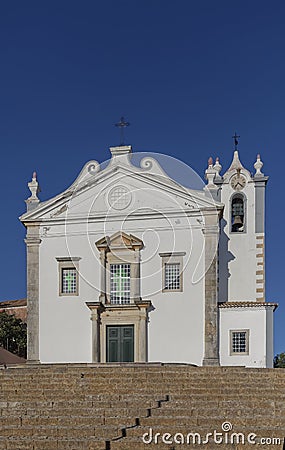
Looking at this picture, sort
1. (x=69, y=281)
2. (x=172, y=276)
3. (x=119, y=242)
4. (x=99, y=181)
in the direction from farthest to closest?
(x=99, y=181) < (x=69, y=281) < (x=119, y=242) < (x=172, y=276)

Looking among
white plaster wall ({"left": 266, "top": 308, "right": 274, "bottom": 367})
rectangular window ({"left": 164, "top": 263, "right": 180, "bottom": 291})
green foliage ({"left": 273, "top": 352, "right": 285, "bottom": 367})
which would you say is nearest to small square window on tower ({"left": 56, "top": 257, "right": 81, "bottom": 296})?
rectangular window ({"left": 164, "top": 263, "right": 180, "bottom": 291})

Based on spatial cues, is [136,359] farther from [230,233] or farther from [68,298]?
[230,233]

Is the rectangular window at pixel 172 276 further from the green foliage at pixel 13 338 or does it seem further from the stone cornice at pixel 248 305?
the green foliage at pixel 13 338

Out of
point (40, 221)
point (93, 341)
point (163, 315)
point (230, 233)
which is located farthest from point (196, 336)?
point (40, 221)

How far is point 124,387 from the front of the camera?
42.8ft

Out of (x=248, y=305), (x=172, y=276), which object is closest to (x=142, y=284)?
(x=172, y=276)

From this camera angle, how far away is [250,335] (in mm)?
21547

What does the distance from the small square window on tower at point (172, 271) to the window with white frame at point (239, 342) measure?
99.8 inches

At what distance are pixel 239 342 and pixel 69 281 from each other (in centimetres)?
631

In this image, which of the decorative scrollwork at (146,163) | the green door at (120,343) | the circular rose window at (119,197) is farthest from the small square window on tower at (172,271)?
the decorative scrollwork at (146,163)

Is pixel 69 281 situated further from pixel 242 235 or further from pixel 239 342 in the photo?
pixel 242 235

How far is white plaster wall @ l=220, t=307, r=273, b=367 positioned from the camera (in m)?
21.4

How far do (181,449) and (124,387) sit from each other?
3.98 meters

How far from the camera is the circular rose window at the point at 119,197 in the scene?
22250 mm
